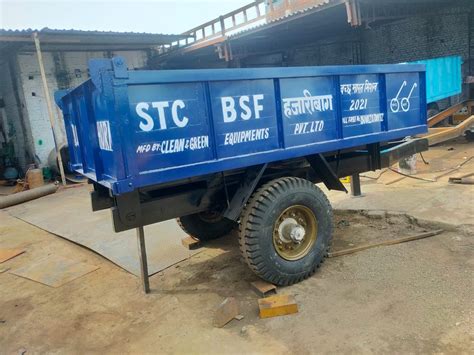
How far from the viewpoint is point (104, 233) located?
6.54 metres

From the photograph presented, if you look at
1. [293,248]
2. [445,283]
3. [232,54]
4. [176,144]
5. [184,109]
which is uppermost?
[232,54]

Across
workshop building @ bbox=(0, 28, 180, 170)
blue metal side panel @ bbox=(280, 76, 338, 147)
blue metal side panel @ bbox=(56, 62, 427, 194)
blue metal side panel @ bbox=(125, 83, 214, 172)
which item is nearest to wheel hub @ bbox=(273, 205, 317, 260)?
blue metal side panel @ bbox=(56, 62, 427, 194)

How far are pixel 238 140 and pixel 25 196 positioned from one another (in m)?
8.77

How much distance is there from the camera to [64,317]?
13.1ft

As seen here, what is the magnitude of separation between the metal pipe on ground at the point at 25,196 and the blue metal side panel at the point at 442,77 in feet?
35.5

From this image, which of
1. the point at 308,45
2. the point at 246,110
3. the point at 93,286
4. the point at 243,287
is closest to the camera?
the point at 246,110

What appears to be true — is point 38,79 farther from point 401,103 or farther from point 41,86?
point 401,103

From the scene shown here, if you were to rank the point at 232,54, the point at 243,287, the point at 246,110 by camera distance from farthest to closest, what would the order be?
the point at 232,54 → the point at 243,287 → the point at 246,110

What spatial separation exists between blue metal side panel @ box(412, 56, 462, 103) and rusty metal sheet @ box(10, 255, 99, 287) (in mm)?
10259

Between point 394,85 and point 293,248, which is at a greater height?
point 394,85

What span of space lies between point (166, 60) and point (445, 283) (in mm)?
15547

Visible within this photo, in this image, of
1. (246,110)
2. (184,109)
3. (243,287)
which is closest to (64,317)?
(243,287)

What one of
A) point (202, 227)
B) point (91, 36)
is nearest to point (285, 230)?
point (202, 227)

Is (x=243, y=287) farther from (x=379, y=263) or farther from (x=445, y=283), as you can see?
(x=445, y=283)
